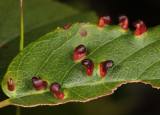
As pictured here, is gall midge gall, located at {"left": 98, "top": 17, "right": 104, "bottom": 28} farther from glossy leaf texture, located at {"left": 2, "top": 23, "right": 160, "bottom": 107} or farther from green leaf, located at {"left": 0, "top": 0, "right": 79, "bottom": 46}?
green leaf, located at {"left": 0, "top": 0, "right": 79, "bottom": 46}

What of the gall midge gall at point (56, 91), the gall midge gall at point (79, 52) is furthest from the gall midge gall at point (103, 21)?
the gall midge gall at point (56, 91)

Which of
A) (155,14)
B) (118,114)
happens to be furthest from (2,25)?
(155,14)

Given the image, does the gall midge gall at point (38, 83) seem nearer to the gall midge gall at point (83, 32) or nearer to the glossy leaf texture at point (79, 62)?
the glossy leaf texture at point (79, 62)

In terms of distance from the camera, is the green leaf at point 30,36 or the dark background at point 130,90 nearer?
the green leaf at point 30,36

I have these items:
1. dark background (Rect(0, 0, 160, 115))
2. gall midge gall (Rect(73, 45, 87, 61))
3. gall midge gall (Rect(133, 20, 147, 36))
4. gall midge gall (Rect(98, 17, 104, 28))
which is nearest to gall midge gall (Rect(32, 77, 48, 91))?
gall midge gall (Rect(73, 45, 87, 61))

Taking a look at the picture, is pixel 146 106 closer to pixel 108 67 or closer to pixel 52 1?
pixel 52 1
